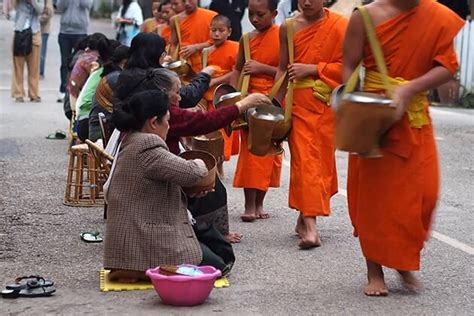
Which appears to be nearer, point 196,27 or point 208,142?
point 208,142

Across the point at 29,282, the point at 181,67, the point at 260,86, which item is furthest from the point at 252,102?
the point at 181,67

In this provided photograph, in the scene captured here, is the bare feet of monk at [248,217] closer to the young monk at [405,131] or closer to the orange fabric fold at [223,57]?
the orange fabric fold at [223,57]

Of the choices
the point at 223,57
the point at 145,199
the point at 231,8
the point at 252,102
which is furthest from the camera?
the point at 231,8

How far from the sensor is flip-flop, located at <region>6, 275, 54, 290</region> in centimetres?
568

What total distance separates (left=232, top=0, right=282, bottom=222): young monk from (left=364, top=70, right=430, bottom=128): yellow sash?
2162 mm

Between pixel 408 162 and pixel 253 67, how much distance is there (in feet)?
8.10

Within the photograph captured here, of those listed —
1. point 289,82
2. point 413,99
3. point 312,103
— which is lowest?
point 312,103

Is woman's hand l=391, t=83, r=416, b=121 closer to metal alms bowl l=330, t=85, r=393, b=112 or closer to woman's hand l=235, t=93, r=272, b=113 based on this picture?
metal alms bowl l=330, t=85, r=393, b=112

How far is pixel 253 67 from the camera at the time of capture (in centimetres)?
777

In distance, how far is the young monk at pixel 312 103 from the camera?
22.9ft

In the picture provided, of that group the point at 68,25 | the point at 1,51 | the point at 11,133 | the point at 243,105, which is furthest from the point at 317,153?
the point at 1,51

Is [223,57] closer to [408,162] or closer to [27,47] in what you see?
[408,162]

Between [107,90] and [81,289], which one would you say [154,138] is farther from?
[107,90]

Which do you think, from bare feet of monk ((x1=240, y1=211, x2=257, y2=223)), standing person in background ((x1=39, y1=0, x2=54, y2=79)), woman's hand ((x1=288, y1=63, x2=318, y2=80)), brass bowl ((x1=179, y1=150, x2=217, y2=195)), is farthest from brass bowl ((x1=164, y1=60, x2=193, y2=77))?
standing person in background ((x1=39, y1=0, x2=54, y2=79))
